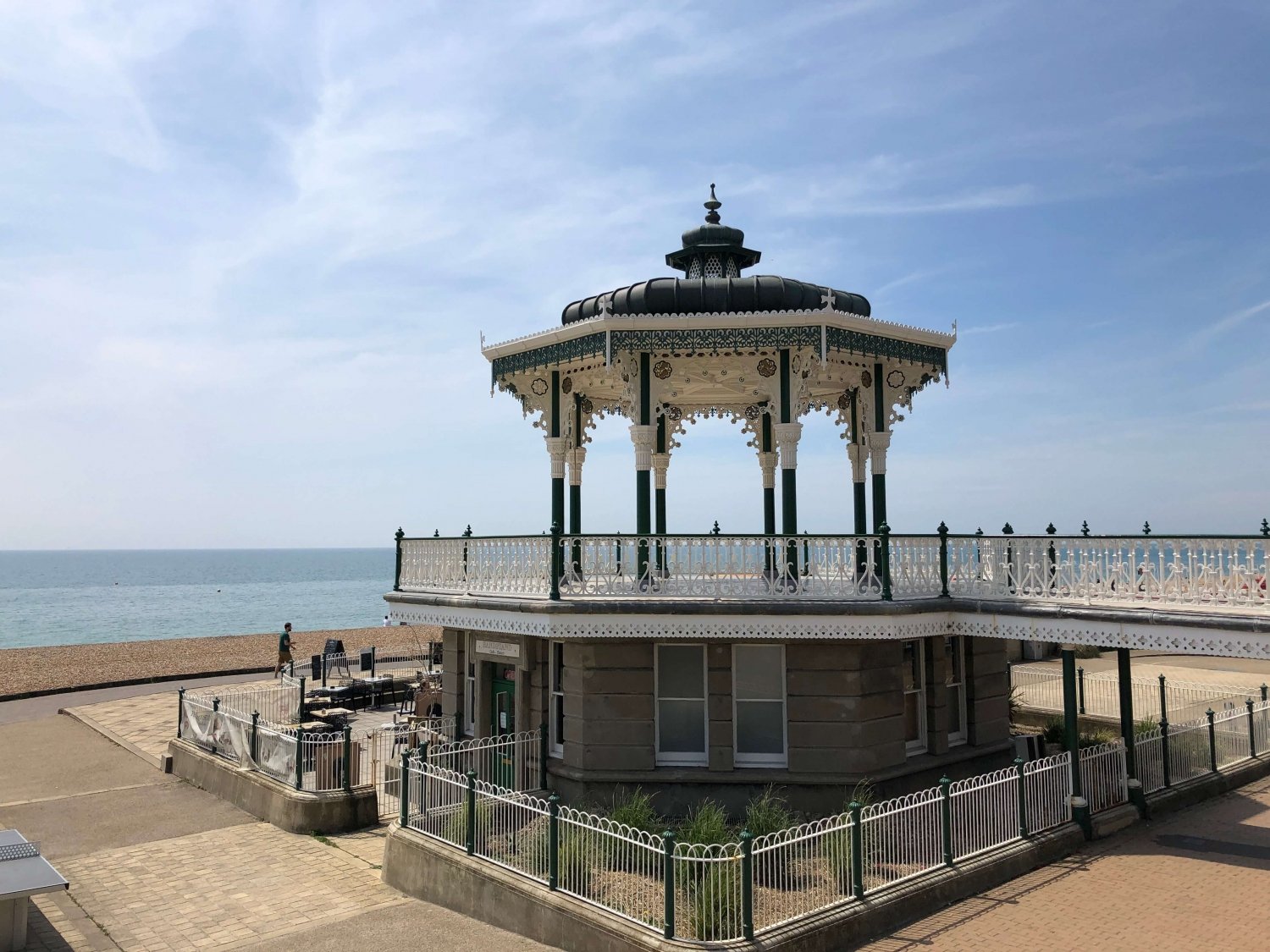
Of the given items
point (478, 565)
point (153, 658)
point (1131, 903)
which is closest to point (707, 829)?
point (1131, 903)

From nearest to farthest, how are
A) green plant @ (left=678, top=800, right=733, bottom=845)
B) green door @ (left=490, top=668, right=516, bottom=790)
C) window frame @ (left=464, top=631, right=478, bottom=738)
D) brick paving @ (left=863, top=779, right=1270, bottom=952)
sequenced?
brick paving @ (left=863, top=779, right=1270, bottom=952) → green plant @ (left=678, top=800, right=733, bottom=845) → green door @ (left=490, top=668, right=516, bottom=790) → window frame @ (left=464, top=631, right=478, bottom=738)

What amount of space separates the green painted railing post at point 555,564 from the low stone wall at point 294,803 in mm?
5135

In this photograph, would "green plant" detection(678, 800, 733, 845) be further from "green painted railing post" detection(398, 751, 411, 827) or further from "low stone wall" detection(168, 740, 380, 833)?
Answer: "low stone wall" detection(168, 740, 380, 833)

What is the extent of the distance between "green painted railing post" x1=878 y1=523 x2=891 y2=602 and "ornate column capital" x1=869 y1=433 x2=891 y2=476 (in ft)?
10.2

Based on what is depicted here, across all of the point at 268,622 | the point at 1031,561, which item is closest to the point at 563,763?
the point at 1031,561

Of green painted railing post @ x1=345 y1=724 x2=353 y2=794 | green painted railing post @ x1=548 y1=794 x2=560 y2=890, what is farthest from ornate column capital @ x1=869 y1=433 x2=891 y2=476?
green painted railing post @ x1=345 y1=724 x2=353 y2=794

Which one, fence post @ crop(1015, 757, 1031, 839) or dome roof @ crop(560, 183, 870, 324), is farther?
dome roof @ crop(560, 183, 870, 324)

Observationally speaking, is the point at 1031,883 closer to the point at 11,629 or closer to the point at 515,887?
the point at 515,887

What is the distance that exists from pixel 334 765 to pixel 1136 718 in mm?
19358

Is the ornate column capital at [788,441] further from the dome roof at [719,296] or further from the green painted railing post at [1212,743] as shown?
the green painted railing post at [1212,743]

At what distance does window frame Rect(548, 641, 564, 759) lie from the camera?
52.2ft

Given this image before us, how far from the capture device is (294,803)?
15.4 meters

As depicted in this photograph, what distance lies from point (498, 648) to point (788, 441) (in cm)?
659

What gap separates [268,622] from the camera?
315ft
